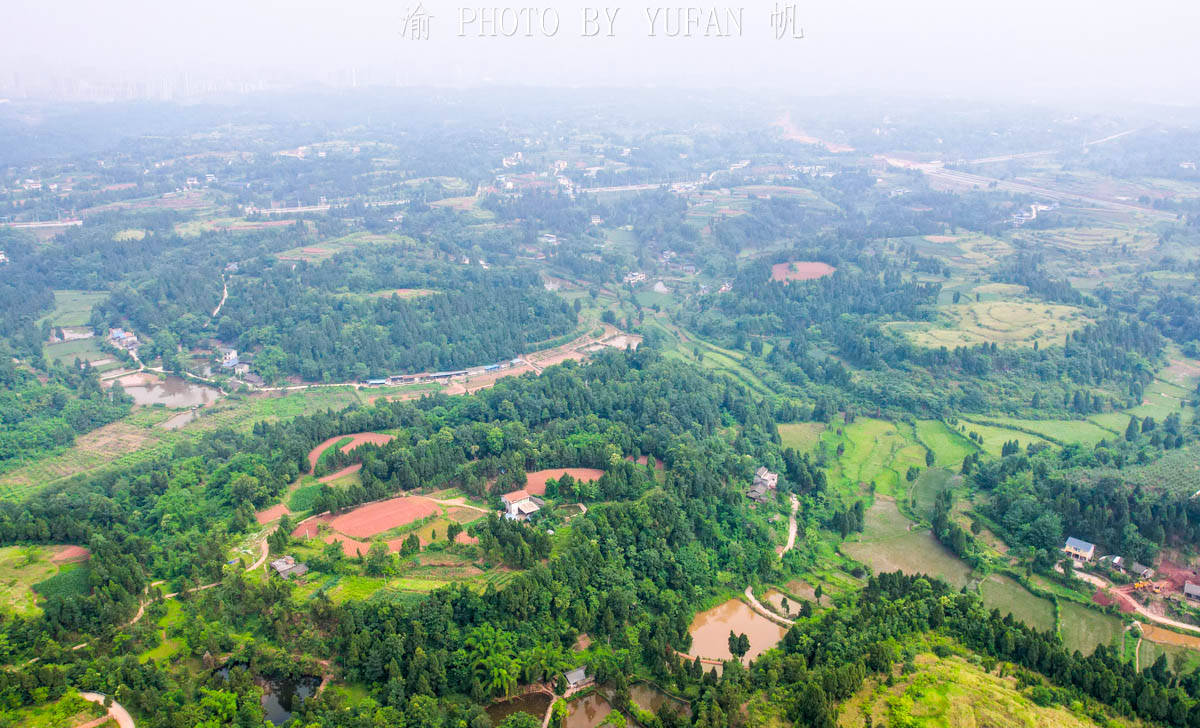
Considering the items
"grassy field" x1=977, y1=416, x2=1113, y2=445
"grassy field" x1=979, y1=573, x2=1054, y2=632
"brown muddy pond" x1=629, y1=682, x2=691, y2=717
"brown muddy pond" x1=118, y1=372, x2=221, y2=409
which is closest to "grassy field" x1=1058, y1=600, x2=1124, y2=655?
"grassy field" x1=979, y1=573, x2=1054, y2=632

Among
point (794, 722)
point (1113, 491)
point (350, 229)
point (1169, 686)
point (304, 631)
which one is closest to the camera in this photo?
point (794, 722)

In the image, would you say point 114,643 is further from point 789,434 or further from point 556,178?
point 556,178

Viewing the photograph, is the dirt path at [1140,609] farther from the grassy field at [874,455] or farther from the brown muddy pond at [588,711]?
the brown muddy pond at [588,711]

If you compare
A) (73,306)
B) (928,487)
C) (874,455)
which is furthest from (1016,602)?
(73,306)

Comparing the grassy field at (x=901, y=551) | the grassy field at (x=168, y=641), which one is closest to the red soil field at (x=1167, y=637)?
the grassy field at (x=901, y=551)

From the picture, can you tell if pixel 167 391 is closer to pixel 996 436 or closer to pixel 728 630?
pixel 728 630

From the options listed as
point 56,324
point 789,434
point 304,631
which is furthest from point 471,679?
point 56,324

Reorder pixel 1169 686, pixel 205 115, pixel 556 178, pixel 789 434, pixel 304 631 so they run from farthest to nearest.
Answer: pixel 205 115
pixel 556 178
pixel 789 434
pixel 304 631
pixel 1169 686

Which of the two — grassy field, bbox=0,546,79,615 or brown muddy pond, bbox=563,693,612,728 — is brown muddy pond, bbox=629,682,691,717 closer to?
brown muddy pond, bbox=563,693,612,728
